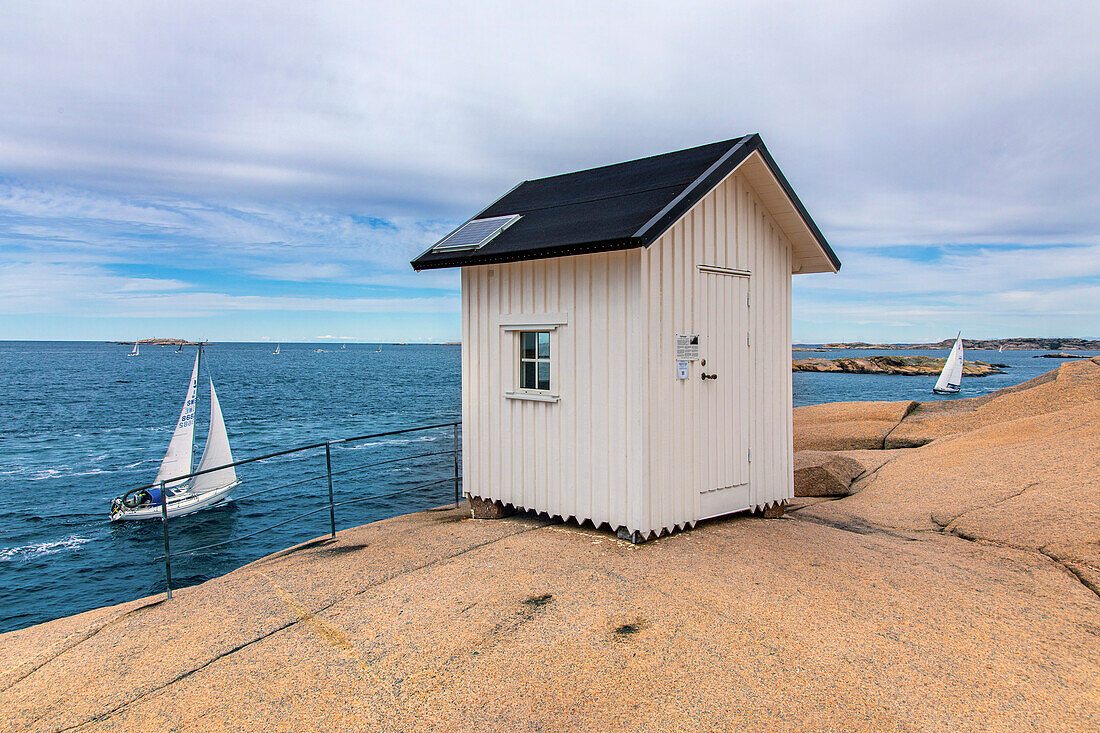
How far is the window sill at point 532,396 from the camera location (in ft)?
24.7

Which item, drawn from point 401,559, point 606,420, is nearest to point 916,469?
point 606,420

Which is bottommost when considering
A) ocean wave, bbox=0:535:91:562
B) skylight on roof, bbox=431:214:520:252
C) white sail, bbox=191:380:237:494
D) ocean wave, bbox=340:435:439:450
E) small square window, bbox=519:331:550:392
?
ocean wave, bbox=0:535:91:562

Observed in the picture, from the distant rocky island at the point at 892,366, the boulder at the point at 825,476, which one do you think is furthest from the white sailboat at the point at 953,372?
the boulder at the point at 825,476

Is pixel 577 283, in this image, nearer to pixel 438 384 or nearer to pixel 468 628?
pixel 468 628

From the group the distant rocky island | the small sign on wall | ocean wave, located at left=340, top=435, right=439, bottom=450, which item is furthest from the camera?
the distant rocky island

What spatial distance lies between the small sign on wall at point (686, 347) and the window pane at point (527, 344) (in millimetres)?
1780

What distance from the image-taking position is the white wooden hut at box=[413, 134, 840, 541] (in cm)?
694

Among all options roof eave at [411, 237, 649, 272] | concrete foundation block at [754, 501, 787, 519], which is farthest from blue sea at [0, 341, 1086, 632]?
concrete foundation block at [754, 501, 787, 519]

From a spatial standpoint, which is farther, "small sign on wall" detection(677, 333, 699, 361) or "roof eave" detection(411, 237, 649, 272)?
"small sign on wall" detection(677, 333, 699, 361)

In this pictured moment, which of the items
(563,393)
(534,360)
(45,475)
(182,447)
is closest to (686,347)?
(563,393)

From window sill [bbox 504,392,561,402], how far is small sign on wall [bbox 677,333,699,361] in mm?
1516

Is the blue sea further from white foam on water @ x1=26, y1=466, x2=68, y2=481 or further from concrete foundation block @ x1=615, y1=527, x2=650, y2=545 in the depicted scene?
concrete foundation block @ x1=615, y1=527, x2=650, y2=545

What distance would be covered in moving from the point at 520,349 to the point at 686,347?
208 cm

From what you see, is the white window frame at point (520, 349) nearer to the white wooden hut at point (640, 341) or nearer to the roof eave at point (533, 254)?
the white wooden hut at point (640, 341)
